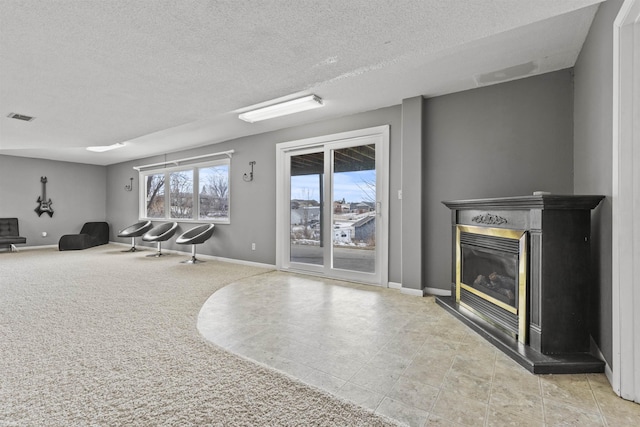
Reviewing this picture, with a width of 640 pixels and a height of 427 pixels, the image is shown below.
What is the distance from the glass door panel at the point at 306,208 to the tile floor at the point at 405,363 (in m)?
1.49

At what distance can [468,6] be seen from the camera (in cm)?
137

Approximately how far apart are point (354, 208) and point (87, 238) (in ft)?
23.8

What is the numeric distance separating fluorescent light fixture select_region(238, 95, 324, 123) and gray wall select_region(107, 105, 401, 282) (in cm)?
68

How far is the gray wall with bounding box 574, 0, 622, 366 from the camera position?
1.80 m

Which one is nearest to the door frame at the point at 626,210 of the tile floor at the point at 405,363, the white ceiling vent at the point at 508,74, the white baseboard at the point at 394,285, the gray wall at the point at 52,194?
the tile floor at the point at 405,363

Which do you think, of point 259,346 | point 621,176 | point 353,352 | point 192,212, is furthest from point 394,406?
point 192,212

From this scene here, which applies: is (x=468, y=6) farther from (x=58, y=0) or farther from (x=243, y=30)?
(x=58, y=0)

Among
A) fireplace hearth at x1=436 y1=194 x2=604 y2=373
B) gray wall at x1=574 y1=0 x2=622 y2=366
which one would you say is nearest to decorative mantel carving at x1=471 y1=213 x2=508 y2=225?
fireplace hearth at x1=436 y1=194 x2=604 y2=373

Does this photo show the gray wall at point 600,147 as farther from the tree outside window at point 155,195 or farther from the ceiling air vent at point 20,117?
the tree outside window at point 155,195

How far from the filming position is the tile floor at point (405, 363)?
4.88 ft

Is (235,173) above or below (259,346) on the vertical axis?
above

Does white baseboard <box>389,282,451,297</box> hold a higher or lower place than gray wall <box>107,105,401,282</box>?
lower

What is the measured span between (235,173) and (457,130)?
3.92 meters

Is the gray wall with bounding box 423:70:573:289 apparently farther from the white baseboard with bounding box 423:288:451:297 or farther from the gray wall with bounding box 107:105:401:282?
the gray wall with bounding box 107:105:401:282
